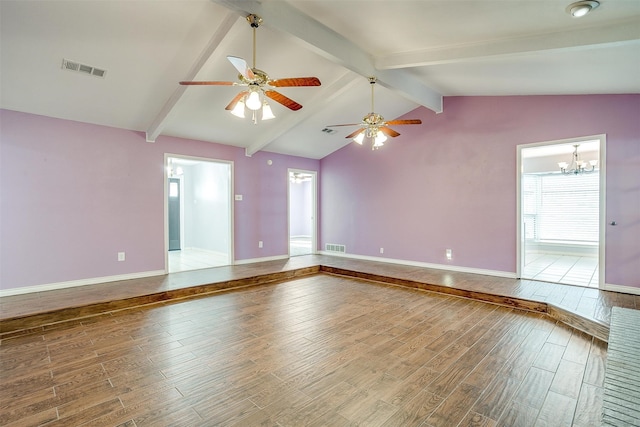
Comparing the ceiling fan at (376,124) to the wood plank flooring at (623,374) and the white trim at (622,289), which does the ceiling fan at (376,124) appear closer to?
the wood plank flooring at (623,374)

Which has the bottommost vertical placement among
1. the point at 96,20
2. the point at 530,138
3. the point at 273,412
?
the point at 273,412

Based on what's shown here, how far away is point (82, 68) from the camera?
12.0 feet

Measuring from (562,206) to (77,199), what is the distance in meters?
10.7

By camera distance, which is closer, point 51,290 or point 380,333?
point 380,333

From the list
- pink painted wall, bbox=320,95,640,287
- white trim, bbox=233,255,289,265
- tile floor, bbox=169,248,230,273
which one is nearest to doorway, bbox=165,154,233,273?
tile floor, bbox=169,248,230,273

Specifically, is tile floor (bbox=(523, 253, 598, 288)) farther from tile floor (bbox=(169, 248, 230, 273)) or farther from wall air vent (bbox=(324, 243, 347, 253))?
tile floor (bbox=(169, 248, 230, 273))

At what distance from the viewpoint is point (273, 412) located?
2002mm

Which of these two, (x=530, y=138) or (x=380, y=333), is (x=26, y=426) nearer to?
(x=380, y=333)

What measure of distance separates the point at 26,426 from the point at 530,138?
21.6 ft

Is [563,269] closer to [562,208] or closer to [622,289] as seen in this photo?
[622,289]

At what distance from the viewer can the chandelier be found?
7.40m

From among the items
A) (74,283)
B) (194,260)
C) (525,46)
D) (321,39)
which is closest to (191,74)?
(321,39)

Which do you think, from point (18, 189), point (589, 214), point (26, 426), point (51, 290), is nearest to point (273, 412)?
point (26, 426)

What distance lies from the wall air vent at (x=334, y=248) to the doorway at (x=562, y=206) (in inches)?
156
